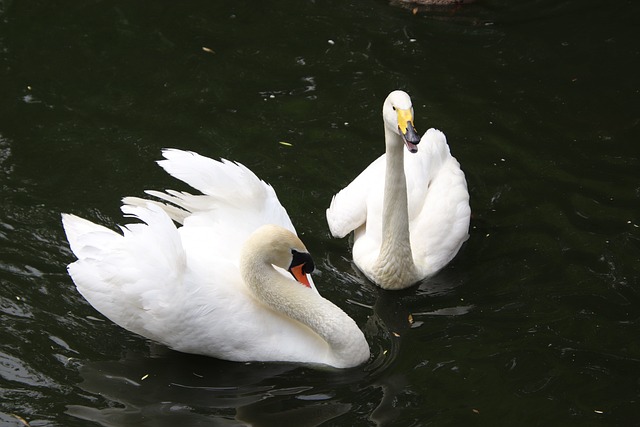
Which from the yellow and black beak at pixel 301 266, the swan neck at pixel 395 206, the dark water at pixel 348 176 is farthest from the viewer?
the swan neck at pixel 395 206

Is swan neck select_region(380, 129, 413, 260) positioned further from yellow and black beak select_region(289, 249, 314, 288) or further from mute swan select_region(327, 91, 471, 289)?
yellow and black beak select_region(289, 249, 314, 288)

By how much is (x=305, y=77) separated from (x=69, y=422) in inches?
196

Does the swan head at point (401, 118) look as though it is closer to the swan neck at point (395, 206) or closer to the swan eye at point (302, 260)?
the swan neck at point (395, 206)

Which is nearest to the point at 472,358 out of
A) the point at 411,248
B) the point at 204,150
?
the point at 411,248

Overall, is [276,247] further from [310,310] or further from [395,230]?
[395,230]

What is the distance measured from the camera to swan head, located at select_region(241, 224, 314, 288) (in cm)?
632

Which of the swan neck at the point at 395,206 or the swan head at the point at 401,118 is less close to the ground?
the swan head at the point at 401,118

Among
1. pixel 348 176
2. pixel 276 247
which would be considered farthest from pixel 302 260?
pixel 348 176

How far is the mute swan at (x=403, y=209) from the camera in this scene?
7.16 metres

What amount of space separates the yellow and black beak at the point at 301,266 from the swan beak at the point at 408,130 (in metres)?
0.95

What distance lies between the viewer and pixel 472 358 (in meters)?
6.50

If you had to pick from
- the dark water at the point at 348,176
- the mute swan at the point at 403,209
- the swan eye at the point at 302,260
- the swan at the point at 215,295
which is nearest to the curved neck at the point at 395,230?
the mute swan at the point at 403,209

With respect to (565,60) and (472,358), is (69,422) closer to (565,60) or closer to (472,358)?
(472,358)

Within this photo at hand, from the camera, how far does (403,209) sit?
7.24 meters
